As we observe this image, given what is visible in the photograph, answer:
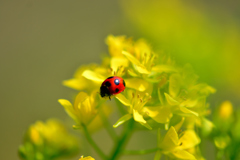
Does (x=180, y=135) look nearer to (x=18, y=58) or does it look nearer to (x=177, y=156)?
(x=177, y=156)

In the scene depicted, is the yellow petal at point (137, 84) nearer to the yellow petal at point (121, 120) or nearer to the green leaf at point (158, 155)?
the yellow petal at point (121, 120)

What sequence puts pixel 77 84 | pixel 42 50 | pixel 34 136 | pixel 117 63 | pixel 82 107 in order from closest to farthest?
pixel 82 107, pixel 117 63, pixel 77 84, pixel 34 136, pixel 42 50

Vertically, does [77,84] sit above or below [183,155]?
above

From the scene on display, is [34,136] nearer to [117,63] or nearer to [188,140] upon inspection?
[117,63]

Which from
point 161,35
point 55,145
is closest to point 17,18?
point 55,145

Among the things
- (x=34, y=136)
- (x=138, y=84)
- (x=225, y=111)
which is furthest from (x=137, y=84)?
(x=34, y=136)
